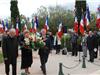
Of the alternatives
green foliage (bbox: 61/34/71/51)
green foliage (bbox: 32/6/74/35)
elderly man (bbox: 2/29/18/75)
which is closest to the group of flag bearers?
elderly man (bbox: 2/29/18/75)

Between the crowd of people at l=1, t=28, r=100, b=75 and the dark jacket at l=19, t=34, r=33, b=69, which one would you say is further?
the dark jacket at l=19, t=34, r=33, b=69

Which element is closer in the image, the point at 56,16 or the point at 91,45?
the point at 91,45

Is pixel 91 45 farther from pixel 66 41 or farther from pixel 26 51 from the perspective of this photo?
pixel 66 41

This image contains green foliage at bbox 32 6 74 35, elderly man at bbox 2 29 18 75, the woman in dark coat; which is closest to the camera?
elderly man at bbox 2 29 18 75

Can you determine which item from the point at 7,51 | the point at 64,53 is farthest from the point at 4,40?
the point at 64,53

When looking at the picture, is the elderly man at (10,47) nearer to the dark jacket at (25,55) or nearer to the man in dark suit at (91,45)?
the dark jacket at (25,55)

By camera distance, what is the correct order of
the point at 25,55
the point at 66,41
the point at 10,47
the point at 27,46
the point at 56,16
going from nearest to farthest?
the point at 10,47 → the point at 27,46 → the point at 25,55 → the point at 66,41 → the point at 56,16

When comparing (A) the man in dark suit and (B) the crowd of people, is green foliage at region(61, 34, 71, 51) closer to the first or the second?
(B) the crowd of people

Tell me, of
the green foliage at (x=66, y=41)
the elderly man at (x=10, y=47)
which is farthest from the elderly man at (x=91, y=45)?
the elderly man at (x=10, y=47)

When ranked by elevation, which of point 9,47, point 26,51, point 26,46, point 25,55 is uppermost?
point 9,47

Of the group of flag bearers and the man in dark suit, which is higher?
the group of flag bearers

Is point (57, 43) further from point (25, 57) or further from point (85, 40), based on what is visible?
point (25, 57)

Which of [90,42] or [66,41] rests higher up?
[90,42]

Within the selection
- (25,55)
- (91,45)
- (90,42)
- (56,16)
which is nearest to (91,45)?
(91,45)
